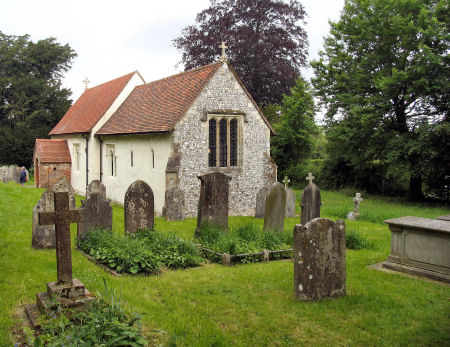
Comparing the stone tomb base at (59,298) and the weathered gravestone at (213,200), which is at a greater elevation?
the weathered gravestone at (213,200)

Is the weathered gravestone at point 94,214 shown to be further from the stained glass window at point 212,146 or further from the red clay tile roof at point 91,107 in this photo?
the red clay tile roof at point 91,107

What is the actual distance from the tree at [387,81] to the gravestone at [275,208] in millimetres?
11562

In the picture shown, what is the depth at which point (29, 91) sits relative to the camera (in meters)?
42.4

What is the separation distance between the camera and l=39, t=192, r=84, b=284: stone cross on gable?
221 inches

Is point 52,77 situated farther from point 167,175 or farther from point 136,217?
point 136,217

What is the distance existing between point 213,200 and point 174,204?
14.0ft

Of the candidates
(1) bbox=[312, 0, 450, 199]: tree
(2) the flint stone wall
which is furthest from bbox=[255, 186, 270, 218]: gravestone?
(1) bbox=[312, 0, 450, 199]: tree

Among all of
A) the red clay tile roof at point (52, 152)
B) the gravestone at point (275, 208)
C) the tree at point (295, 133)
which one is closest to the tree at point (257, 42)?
the tree at point (295, 133)

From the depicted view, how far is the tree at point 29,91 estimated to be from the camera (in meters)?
38.1

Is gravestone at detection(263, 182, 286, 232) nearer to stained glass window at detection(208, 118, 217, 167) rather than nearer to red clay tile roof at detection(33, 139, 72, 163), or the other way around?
stained glass window at detection(208, 118, 217, 167)

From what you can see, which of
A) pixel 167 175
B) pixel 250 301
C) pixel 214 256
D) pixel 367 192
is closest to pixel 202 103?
pixel 167 175

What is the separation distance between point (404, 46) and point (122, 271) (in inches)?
740

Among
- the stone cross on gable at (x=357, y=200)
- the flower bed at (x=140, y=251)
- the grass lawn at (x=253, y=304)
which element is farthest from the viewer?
the stone cross on gable at (x=357, y=200)

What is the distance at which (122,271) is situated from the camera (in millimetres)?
8039
